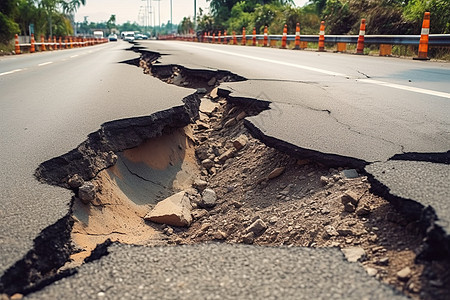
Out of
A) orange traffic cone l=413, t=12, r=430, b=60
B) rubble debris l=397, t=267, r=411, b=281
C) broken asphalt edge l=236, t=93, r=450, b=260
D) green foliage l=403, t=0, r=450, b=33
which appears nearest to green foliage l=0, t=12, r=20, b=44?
green foliage l=403, t=0, r=450, b=33

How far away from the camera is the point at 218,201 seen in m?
4.03

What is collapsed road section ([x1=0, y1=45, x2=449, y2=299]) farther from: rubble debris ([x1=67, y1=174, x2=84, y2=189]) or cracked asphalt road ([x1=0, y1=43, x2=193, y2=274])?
cracked asphalt road ([x1=0, y1=43, x2=193, y2=274])

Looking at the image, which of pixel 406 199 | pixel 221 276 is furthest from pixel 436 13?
pixel 221 276

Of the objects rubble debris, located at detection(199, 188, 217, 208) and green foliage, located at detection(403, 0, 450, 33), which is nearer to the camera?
rubble debris, located at detection(199, 188, 217, 208)

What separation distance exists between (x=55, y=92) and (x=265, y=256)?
6.07 metres

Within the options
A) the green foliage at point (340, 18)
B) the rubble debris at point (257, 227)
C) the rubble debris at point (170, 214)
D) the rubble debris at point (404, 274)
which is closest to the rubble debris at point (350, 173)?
the rubble debris at point (257, 227)

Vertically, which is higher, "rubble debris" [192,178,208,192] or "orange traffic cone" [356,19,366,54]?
"orange traffic cone" [356,19,366,54]

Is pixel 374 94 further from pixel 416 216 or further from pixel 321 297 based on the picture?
pixel 321 297

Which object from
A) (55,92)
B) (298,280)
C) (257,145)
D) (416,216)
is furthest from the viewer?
(55,92)

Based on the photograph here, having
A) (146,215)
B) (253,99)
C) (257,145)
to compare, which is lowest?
(146,215)

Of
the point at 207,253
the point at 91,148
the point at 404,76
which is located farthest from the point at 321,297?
the point at 404,76

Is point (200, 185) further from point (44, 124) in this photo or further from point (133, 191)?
point (44, 124)

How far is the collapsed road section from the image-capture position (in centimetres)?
194

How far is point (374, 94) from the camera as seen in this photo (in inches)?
225
